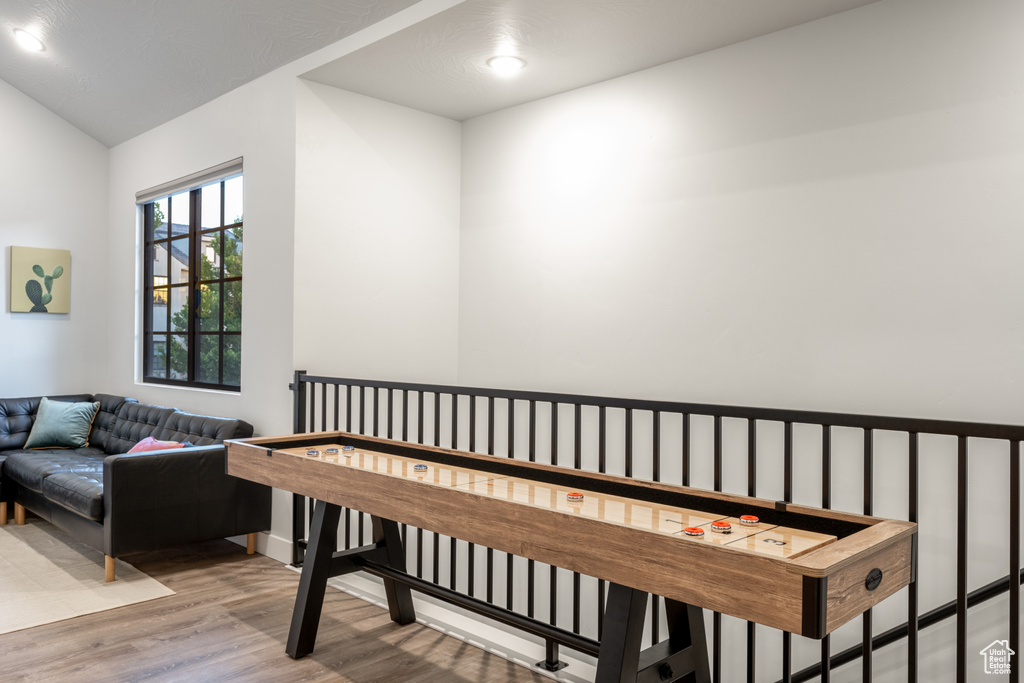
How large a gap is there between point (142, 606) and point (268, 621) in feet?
2.22

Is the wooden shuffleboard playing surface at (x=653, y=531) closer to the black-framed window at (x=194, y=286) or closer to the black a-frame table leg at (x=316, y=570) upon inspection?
the black a-frame table leg at (x=316, y=570)

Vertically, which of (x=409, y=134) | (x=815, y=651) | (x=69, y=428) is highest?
(x=409, y=134)

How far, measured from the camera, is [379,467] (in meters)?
2.70

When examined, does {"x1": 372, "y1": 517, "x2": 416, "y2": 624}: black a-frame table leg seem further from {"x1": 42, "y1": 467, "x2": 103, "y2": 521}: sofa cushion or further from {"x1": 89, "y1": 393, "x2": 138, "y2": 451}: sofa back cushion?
{"x1": 89, "y1": 393, "x2": 138, "y2": 451}: sofa back cushion

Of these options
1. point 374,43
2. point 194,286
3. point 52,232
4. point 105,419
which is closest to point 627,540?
point 374,43

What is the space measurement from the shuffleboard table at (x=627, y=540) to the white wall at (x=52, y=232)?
378 centimetres

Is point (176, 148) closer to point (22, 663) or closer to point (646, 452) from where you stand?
point (22, 663)

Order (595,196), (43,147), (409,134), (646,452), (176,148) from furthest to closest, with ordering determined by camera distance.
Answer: (43,147) < (176,148) < (409,134) < (595,196) < (646,452)

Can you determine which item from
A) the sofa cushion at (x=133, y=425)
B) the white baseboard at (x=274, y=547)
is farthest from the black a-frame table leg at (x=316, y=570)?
the sofa cushion at (x=133, y=425)

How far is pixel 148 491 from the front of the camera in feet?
12.7

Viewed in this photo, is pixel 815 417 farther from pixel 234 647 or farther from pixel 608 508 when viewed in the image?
pixel 234 647

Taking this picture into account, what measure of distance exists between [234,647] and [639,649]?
192 centimetres

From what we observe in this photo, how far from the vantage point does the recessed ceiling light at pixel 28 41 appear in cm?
479

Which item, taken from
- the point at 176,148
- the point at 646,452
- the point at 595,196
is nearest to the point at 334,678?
the point at 646,452
